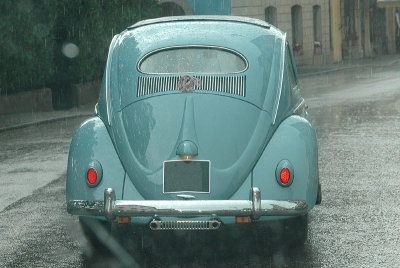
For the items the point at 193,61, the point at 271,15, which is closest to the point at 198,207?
the point at 193,61

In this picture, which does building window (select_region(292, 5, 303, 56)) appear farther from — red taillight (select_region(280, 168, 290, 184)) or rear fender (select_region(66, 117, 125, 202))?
red taillight (select_region(280, 168, 290, 184))

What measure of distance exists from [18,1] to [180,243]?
14.8 m

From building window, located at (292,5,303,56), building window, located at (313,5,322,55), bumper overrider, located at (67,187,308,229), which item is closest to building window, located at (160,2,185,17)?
building window, located at (292,5,303,56)

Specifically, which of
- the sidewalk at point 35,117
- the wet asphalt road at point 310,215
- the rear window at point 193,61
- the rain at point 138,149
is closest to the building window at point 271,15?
the rain at point 138,149

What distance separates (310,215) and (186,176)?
2.27 metres

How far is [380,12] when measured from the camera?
5659cm

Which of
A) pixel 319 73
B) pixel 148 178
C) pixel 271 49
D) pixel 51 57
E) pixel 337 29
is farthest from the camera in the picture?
pixel 337 29

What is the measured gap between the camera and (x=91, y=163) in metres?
6.79

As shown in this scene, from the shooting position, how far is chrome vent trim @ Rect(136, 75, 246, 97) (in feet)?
23.3

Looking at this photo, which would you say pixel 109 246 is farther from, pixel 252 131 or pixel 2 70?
pixel 2 70

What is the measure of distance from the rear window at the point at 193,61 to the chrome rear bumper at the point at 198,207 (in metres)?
1.36

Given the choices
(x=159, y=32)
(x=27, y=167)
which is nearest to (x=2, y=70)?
(x=27, y=167)

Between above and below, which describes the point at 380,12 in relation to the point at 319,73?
above

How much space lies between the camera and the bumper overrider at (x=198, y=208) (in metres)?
6.15
